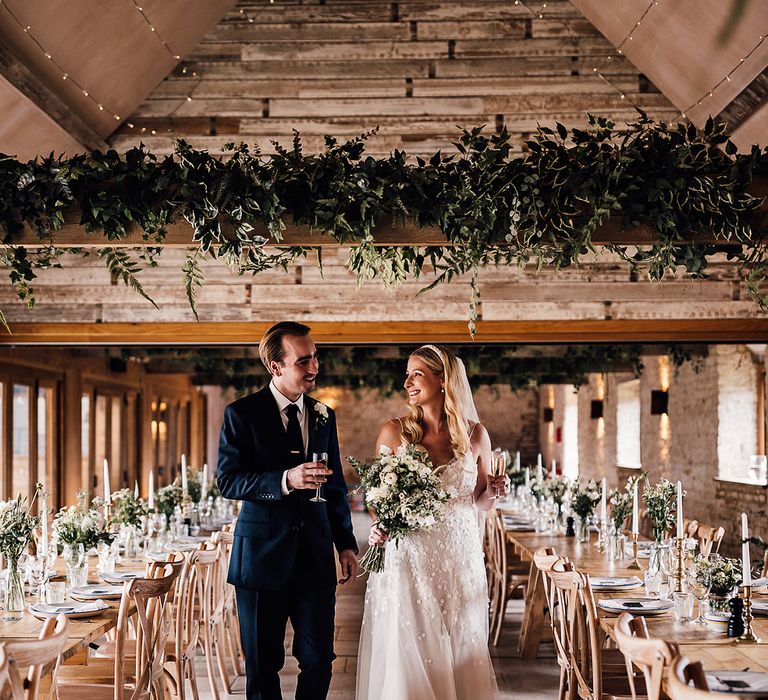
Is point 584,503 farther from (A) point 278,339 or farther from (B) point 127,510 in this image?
(A) point 278,339

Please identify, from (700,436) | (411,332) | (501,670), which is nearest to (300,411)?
(501,670)

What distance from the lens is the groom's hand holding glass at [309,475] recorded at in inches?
141

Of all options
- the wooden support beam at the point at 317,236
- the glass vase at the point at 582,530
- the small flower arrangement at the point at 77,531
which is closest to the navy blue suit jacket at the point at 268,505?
the wooden support beam at the point at 317,236

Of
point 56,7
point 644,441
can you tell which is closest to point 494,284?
point 56,7

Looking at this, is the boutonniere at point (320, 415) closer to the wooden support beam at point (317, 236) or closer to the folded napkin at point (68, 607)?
the wooden support beam at point (317, 236)

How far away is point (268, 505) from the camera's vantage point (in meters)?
3.80

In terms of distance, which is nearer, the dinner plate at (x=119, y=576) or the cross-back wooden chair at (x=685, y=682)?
the cross-back wooden chair at (x=685, y=682)

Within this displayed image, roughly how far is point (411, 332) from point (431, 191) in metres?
4.51

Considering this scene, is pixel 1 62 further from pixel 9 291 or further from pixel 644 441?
pixel 644 441

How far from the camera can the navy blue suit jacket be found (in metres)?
3.73

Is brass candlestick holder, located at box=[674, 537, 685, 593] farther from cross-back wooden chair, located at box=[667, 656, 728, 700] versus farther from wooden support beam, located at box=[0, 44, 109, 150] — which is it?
wooden support beam, located at box=[0, 44, 109, 150]

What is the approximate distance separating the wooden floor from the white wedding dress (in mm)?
1717

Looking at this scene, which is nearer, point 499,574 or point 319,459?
point 319,459

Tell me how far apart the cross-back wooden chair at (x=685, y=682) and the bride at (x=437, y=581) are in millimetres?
1710
